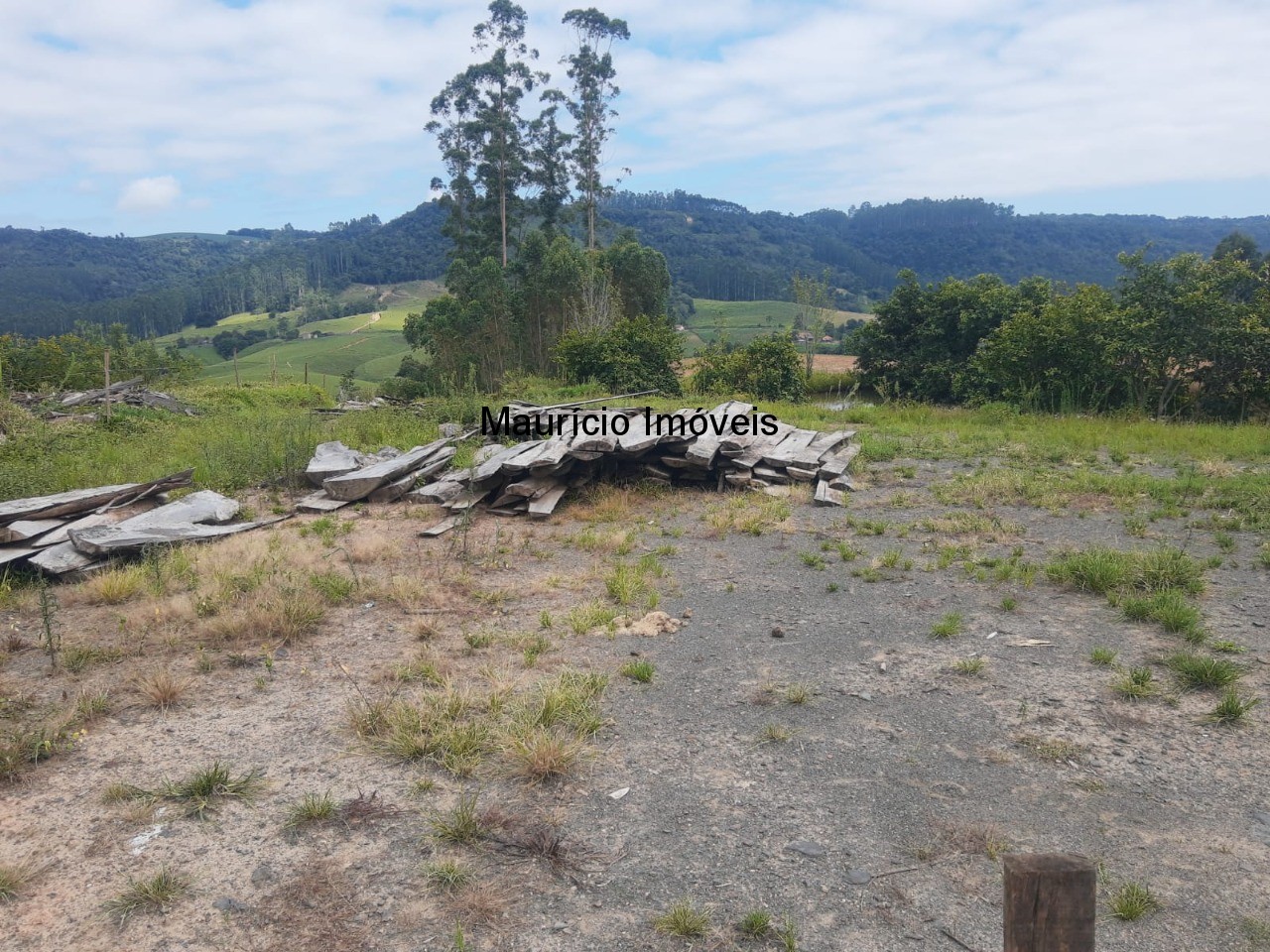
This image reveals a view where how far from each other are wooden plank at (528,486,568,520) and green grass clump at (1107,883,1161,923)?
5964 mm

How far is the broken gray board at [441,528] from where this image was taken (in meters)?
7.21

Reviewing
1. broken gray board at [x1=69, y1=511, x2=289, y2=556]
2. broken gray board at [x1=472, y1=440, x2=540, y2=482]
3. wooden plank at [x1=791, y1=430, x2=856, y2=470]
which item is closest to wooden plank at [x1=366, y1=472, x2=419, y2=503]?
broken gray board at [x1=472, y1=440, x2=540, y2=482]

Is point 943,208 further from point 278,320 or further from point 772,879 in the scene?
point 772,879

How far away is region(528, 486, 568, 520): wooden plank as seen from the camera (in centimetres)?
793


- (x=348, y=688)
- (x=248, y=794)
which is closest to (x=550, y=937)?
(x=248, y=794)

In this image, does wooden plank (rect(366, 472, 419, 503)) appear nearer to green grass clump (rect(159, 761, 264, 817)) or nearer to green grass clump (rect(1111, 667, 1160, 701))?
green grass clump (rect(159, 761, 264, 817))

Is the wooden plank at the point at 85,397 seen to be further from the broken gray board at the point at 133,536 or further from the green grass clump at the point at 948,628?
the green grass clump at the point at 948,628

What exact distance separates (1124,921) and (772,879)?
1123 mm

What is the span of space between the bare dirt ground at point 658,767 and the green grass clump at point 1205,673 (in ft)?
0.39

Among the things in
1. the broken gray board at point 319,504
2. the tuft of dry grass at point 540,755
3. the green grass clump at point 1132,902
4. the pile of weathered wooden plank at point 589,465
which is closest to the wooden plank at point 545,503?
the pile of weathered wooden plank at point 589,465

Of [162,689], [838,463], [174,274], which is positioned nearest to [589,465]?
[838,463]

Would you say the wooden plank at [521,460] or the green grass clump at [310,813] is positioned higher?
the wooden plank at [521,460]

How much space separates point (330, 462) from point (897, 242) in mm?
100421

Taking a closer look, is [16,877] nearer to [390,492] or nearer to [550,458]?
[550,458]
